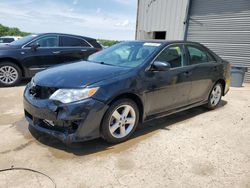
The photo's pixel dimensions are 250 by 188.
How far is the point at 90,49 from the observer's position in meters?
7.81

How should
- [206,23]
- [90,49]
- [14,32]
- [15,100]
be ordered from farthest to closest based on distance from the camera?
[14,32], [206,23], [90,49], [15,100]

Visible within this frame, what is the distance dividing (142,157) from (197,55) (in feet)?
7.97

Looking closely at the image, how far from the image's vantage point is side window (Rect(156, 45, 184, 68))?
3851 mm

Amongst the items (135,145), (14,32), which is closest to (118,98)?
(135,145)

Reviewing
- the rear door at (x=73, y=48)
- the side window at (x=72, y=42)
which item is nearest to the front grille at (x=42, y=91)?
the rear door at (x=73, y=48)

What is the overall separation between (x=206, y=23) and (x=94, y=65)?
7943 mm

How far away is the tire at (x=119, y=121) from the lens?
10.2 feet

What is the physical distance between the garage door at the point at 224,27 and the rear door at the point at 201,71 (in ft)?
17.0

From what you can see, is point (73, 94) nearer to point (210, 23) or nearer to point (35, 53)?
point (35, 53)

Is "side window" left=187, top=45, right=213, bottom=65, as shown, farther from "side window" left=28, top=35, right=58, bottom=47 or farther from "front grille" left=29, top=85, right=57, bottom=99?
"side window" left=28, top=35, right=58, bottom=47

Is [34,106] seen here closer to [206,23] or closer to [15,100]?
[15,100]

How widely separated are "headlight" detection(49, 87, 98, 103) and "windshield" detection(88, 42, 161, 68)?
0.91 m

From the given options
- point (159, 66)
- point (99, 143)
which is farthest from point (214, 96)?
point (99, 143)

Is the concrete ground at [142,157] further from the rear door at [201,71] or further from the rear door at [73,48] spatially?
the rear door at [73,48]
